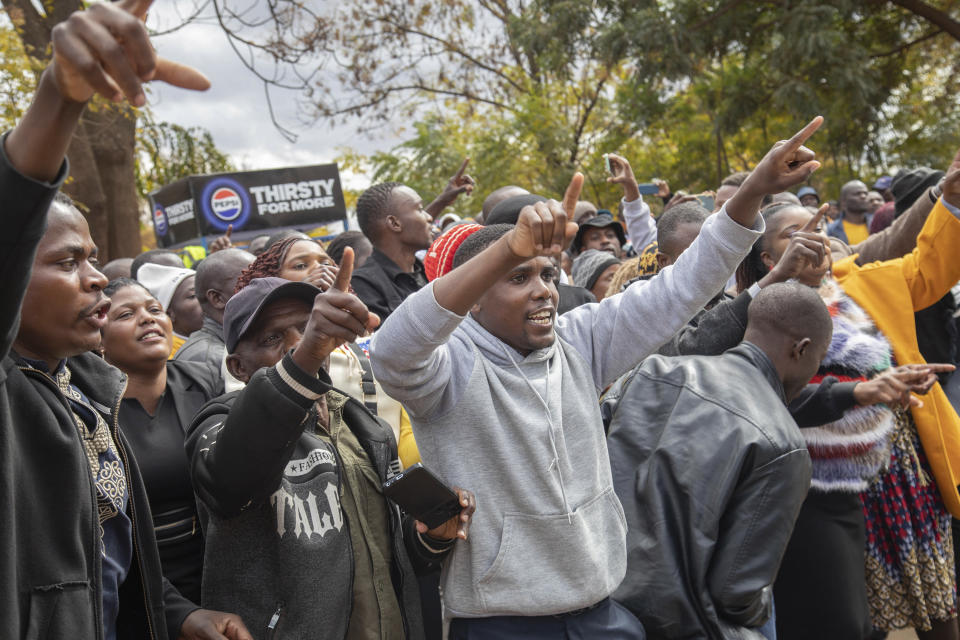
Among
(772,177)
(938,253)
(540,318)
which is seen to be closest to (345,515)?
(540,318)

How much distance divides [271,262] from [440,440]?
5.18 ft

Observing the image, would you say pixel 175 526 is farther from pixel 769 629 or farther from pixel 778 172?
pixel 778 172

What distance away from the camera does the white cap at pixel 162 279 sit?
4.72 metres

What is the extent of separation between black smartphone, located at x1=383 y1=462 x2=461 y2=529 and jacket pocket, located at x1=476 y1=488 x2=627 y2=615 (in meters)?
0.18

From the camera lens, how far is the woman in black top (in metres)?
2.56

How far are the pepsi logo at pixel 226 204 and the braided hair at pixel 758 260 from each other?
6.41 m

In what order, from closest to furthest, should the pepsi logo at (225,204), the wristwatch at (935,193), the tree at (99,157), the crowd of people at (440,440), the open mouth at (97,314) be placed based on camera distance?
the crowd of people at (440,440)
the open mouth at (97,314)
the wristwatch at (935,193)
the pepsi logo at (225,204)
the tree at (99,157)

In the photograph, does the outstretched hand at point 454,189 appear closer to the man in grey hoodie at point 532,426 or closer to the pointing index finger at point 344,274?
the man in grey hoodie at point 532,426

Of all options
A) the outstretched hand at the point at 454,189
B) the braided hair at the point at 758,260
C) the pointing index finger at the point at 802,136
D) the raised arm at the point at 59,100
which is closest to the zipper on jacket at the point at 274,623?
the raised arm at the point at 59,100

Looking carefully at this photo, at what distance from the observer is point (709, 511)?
2336 millimetres

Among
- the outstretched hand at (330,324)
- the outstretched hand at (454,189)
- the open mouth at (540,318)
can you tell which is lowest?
the open mouth at (540,318)

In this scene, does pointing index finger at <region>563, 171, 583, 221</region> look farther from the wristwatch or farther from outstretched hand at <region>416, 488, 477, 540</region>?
the wristwatch

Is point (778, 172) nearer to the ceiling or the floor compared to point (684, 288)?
nearer to the ceiling

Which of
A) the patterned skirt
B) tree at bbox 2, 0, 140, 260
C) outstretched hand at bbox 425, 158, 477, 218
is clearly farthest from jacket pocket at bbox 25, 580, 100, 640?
tree at bbox 2, 0, 140, 260
